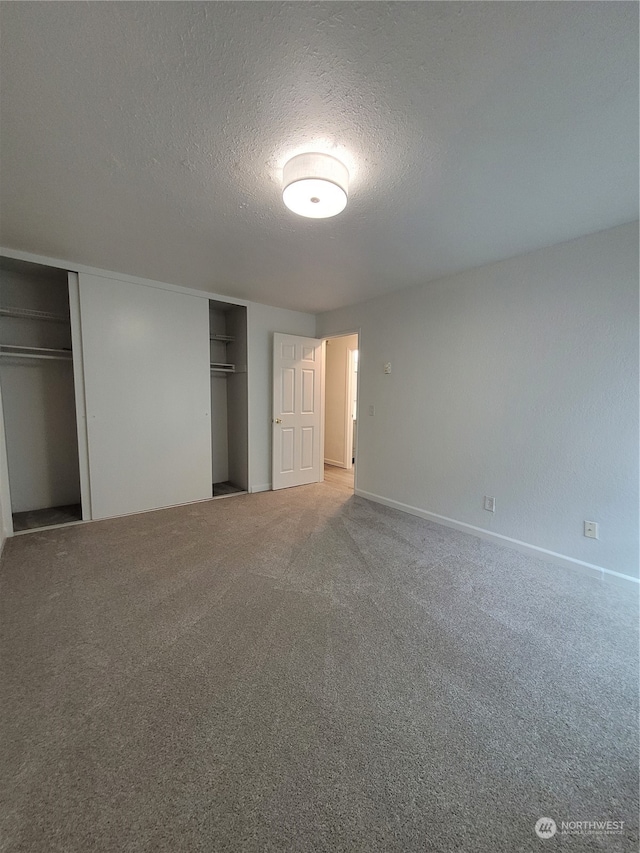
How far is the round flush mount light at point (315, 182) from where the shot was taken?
1.60 m

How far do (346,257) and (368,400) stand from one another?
70.1 inches

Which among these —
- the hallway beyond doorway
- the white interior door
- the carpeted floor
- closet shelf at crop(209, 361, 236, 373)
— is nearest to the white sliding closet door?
closet shelf at crop(209, 361, 236, 373)

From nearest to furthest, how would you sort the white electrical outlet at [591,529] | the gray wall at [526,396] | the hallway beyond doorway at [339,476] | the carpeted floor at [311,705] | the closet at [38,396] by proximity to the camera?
the carpeted floor at [311,705], the gray wall at [526,396], the white electrical outlet at [591,529], the closet at [38,396], the hallway beyond doorway at [339,476]

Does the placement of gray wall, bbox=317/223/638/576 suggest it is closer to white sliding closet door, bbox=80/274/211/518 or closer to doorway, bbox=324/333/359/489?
doorway, bbox=324/333/359/489

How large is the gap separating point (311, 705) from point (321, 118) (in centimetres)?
248

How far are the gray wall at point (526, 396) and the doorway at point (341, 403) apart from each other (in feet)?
6.11

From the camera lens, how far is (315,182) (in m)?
1.61

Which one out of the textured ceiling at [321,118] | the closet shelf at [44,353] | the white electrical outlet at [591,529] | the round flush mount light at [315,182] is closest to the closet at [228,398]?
the closet shelf at [44,353]

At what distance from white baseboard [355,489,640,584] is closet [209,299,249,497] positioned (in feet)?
6.63

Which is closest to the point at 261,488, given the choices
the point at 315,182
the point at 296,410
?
the point at 296,410

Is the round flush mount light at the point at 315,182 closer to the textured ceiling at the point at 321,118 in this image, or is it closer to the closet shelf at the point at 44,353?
the textured ceiling at the point at 321,118

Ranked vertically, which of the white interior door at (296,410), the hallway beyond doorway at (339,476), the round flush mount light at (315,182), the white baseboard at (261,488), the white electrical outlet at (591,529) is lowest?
the hallway beyond doorway at (339,476)

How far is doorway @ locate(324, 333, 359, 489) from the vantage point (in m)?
5.80

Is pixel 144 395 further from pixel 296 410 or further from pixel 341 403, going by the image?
pixel 341 403
